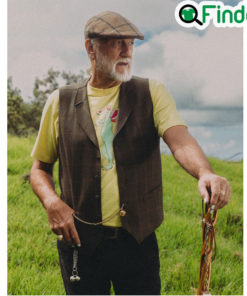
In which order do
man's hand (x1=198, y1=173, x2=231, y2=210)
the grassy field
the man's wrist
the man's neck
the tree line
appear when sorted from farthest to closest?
1. the tree line
2. the grassy field
3. the man's neck
4. the man's wrist
5. man's hand (x1=198, y1=173, x2=231, y2=210)

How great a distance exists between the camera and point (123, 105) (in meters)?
2.33

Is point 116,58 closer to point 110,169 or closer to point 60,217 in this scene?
point 110,169

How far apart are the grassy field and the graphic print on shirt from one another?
6.62 feet

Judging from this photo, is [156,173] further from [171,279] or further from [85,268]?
[171,279]

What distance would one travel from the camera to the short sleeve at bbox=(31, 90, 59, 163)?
2479 mm

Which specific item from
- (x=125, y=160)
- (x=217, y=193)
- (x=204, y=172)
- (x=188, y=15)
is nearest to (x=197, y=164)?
(x=204, y=172)

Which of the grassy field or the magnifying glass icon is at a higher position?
the magnifying glass icon

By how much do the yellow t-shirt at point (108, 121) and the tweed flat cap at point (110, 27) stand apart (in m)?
0.32

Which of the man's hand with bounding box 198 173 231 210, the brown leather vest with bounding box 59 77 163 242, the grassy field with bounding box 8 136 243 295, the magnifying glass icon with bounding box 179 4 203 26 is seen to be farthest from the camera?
the grassy field with bounding box 8 136 243 295

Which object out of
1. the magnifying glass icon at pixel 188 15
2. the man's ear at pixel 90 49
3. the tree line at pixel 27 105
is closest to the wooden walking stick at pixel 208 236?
the man's ear at pixel 90 49

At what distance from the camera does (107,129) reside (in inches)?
92.5

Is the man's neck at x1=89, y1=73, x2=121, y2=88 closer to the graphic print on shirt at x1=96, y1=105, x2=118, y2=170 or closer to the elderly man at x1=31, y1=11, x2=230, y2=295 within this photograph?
the elderly man at x1=31, y1=11, x2=230, y2=295

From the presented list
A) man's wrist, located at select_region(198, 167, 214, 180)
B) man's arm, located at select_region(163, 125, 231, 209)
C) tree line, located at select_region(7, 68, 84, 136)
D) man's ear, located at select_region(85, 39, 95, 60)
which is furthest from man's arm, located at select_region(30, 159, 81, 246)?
tree line, located at select_region(7, 68, 84, 136)

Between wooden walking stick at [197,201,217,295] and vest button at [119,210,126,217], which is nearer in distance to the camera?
wooden walking stick at [197,201,217,295]
